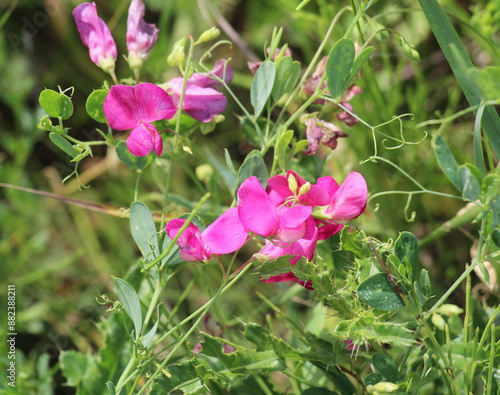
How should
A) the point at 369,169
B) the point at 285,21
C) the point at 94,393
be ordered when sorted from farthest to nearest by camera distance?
the point at 285,21 < the point at 369,169 < the point at 94,393

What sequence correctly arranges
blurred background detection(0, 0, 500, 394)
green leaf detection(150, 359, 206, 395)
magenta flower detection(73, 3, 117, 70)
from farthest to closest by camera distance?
blurred background detection(0, 0, 500, 394) < magenta flower detection(73, 3, 117, 70) < green leaf detection(150, 359, 206, 395)

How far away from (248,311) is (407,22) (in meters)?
0.80

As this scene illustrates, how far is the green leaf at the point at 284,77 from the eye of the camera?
0.65 m

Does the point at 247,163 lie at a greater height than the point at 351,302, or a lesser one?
greater

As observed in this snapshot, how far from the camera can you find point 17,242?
126 centimetres

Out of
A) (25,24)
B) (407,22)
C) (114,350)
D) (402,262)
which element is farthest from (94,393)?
(25,24)

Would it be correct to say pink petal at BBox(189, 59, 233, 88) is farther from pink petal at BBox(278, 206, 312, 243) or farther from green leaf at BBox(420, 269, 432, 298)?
green leaf at BBox(420, 269, 432, 298)

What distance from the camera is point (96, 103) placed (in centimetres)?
64

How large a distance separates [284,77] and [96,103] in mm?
236

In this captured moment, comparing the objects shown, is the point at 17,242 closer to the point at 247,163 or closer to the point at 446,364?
the point at 247,163

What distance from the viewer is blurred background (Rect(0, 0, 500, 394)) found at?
104 centimetres

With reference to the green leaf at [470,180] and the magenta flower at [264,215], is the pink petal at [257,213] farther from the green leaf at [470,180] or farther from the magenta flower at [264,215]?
the green leaf at [470,180]

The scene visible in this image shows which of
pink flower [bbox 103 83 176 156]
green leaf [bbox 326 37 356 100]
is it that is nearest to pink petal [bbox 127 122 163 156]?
pink flower [bbox 103 83 176 156]

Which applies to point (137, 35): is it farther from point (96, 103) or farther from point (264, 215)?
point (264, 215)
